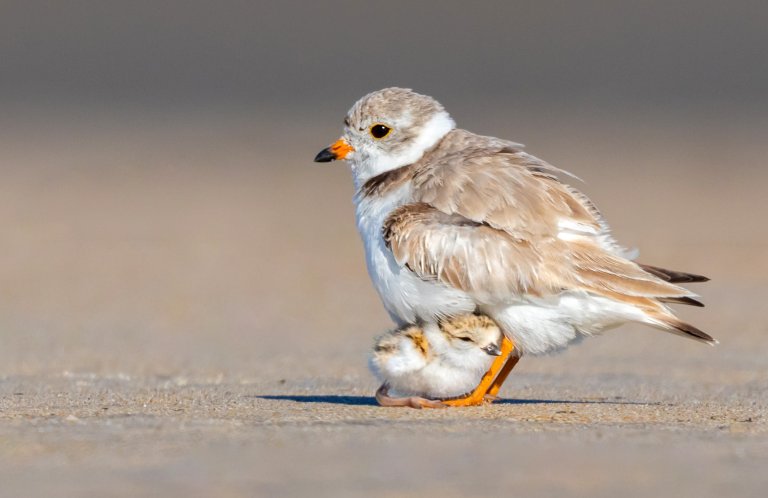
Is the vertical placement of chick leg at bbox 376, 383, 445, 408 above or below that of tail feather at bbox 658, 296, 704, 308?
below

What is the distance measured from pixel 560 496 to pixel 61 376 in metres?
3.69

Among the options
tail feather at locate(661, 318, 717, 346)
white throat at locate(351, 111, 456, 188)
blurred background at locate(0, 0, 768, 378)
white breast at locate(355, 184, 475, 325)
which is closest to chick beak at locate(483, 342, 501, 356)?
white breast at locate(355, 184, 475, 325)

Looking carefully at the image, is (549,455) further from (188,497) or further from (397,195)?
(397,195)

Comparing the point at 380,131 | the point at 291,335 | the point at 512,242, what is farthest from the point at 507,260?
the point at 291,335

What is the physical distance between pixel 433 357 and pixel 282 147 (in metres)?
13.3

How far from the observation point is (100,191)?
1620cm

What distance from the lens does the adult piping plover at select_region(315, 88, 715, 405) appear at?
590 centimetres

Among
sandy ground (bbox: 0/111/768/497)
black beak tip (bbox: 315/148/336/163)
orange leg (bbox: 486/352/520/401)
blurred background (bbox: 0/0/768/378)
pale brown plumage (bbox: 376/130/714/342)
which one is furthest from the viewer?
blurred background (bbox: 0/0/768/378)

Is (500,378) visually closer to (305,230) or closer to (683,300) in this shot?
(683,300)

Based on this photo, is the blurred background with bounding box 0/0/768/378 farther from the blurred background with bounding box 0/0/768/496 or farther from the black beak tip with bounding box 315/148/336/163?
the black beak tip with bounding box 315/148/336/163

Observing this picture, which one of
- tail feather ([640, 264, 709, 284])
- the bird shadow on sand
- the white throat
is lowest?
the bird shadow on sand

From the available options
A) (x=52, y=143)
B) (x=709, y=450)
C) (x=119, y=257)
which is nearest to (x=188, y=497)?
(x=709, y=450)

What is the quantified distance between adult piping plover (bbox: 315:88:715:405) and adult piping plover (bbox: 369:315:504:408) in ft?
0.18

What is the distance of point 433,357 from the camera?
611cm
